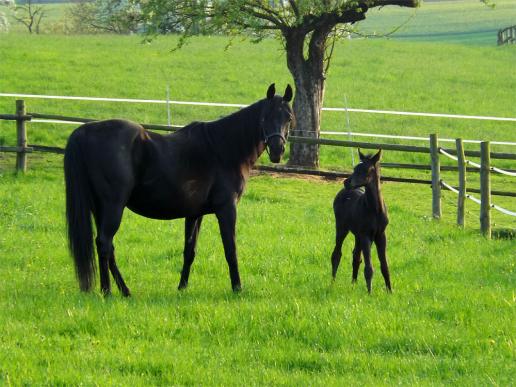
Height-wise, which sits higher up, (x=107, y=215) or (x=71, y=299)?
(x=107, y=215)

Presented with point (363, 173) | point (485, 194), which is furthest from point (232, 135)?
point (485, 194)

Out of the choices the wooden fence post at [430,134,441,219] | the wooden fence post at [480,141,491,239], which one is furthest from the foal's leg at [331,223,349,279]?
the wooden fence post at [430,134,441,219]

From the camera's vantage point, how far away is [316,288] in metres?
9.80

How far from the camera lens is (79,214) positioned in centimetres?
905

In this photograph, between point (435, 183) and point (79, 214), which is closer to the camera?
point (79, 214)

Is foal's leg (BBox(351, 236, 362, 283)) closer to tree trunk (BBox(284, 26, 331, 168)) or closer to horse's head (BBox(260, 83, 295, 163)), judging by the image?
horse's head (BBox(260, 83, 295, 163))

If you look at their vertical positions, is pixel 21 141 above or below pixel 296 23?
below

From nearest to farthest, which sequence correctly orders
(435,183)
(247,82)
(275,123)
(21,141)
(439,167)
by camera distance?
(275,123)
(435,183)
(439,167)
(21,141)
(247,82)

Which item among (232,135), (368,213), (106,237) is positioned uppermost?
Answer: (232,135)

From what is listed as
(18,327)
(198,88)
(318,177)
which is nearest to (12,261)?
(18,327)

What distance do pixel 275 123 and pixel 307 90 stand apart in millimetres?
12974

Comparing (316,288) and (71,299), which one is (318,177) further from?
(71,299)

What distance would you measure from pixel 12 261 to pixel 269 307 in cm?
426

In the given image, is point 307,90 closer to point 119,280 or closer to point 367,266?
point 367,266
